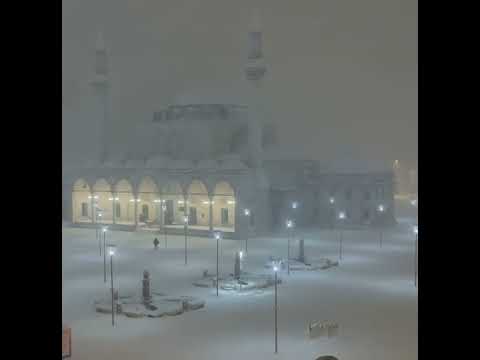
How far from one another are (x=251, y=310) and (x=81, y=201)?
39.0m

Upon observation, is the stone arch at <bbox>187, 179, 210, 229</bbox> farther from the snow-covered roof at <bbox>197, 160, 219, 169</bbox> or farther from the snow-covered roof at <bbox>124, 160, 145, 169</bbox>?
the snow-covered roof at <bbox>124, 160, 145, 169</bbox>

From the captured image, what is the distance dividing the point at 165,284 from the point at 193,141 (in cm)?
3486

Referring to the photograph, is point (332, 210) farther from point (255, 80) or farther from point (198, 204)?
point (255, 80)

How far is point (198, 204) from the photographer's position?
178 feet

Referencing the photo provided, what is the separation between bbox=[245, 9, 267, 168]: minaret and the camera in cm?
5353

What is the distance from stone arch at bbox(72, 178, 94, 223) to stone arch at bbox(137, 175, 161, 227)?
5.99m

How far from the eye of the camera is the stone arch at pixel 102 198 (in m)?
58.6

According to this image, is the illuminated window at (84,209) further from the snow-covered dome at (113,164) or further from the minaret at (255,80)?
the minaret at (255,80)

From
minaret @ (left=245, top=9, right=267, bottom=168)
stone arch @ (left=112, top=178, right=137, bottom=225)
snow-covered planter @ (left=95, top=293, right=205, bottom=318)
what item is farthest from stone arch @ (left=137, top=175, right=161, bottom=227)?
snow-covered planter @ (left=95, top=293, right=205, bottom=318)

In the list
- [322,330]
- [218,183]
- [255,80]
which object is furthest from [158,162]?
[322,330]

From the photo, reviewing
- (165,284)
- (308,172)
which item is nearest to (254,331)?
(165,284)

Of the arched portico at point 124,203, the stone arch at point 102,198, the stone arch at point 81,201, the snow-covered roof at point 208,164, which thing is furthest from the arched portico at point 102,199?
the snow-covered roof at point 208,164

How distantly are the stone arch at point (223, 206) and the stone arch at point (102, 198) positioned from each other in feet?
38.1
